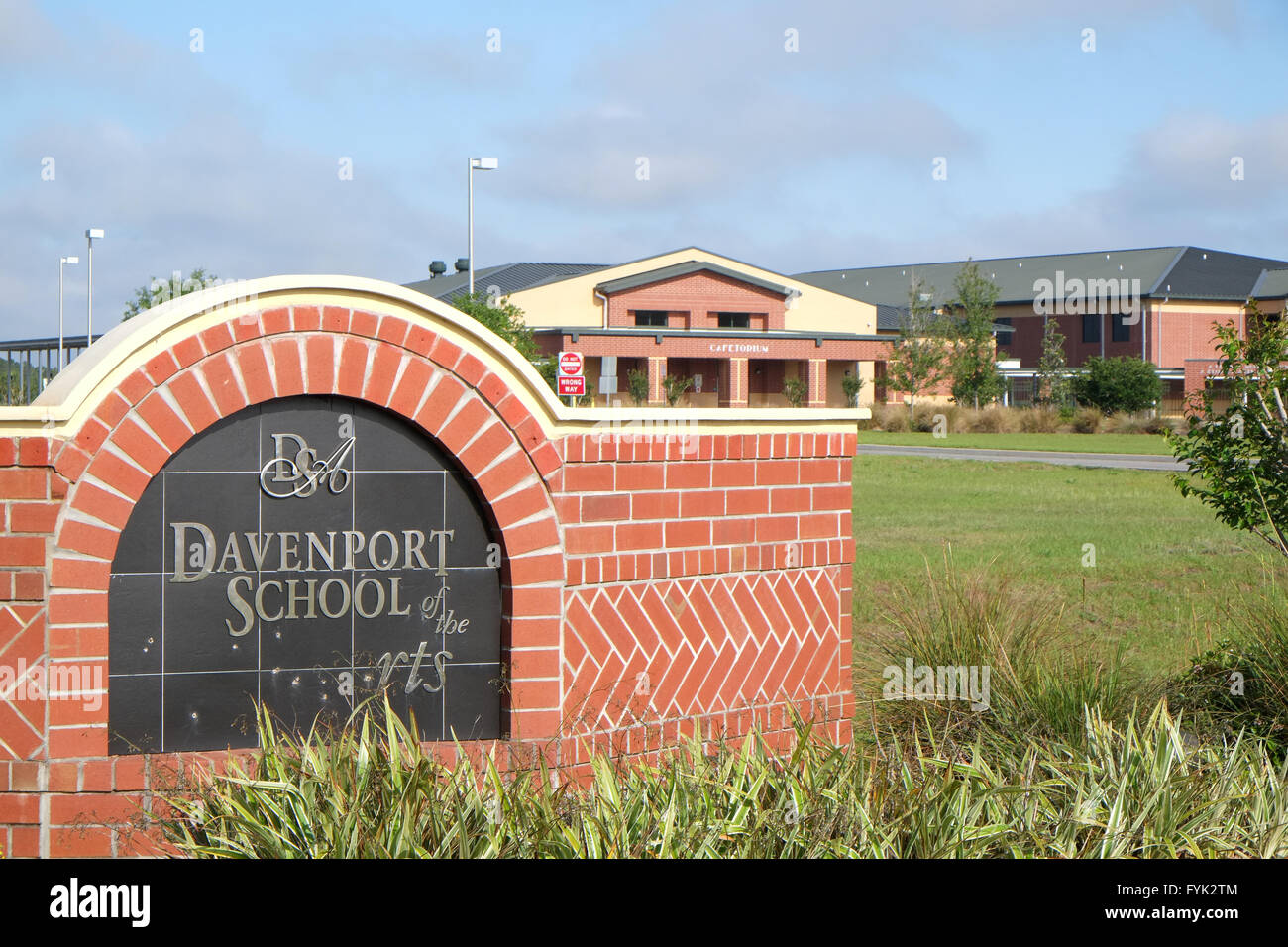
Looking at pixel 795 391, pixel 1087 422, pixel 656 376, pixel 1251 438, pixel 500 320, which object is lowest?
pixel 1251 438

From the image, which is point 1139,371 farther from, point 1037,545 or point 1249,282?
point 1037,545

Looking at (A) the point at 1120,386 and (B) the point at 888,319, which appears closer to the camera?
(A) the point at 1120,386

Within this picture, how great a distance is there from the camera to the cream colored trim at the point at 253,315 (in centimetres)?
522

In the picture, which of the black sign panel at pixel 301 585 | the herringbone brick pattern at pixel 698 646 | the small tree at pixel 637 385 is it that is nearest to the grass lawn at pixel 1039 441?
the small tree at pixel 637 385

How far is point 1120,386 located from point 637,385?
20.2 m

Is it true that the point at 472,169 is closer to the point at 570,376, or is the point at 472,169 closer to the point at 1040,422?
the point at 570,376

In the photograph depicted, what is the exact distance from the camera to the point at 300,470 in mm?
5664

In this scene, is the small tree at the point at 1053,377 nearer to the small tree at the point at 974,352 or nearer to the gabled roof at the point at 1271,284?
the small tree at the point at 974,352

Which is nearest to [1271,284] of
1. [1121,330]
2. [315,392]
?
[1121,330]

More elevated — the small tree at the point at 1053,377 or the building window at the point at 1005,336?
the building window at the point at 1005,336

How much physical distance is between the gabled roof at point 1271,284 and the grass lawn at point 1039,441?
103ft

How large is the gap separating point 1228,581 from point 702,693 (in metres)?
9.24

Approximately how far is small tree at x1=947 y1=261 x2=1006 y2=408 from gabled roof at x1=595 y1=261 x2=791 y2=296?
8.70 metres

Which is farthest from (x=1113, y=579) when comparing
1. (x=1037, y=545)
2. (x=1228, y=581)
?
(x=1037, y=545)
